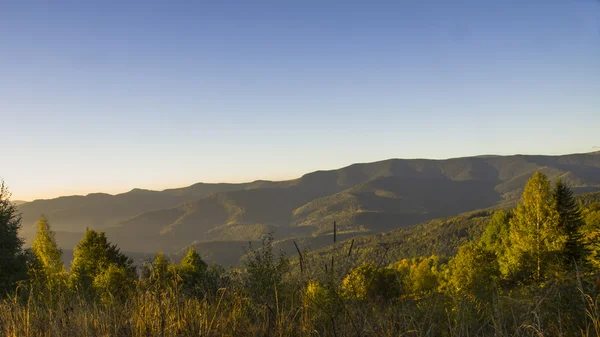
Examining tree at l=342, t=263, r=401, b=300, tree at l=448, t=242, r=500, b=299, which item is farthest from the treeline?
tree at l=448, t=242, r=500, b=299

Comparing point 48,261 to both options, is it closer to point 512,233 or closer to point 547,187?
point 512,233

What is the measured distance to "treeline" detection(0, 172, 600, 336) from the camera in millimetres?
3225

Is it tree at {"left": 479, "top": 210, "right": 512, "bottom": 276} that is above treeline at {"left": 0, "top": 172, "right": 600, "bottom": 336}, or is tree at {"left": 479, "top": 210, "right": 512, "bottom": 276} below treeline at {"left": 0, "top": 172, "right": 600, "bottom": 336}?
below

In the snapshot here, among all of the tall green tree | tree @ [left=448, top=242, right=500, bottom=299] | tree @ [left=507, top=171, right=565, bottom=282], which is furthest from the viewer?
the tall green tree

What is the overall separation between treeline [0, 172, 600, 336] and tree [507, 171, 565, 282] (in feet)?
0.29

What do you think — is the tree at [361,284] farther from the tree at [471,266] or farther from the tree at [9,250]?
the tree at [471,266]

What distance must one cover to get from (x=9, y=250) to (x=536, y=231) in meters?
34.6

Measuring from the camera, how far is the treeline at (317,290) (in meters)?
3.22

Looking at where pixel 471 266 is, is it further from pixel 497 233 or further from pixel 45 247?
pixel 45 247

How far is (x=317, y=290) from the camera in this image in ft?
12.3

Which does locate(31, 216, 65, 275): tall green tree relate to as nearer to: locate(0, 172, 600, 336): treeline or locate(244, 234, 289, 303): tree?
locate(0, 172, 600, 336): treeline

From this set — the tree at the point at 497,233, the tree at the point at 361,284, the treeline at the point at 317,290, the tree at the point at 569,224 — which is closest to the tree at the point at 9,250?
the treeline at the point at 317,290

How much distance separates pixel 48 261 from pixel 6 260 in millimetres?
18763

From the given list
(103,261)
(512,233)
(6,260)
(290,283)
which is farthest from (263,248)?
(512,233)
